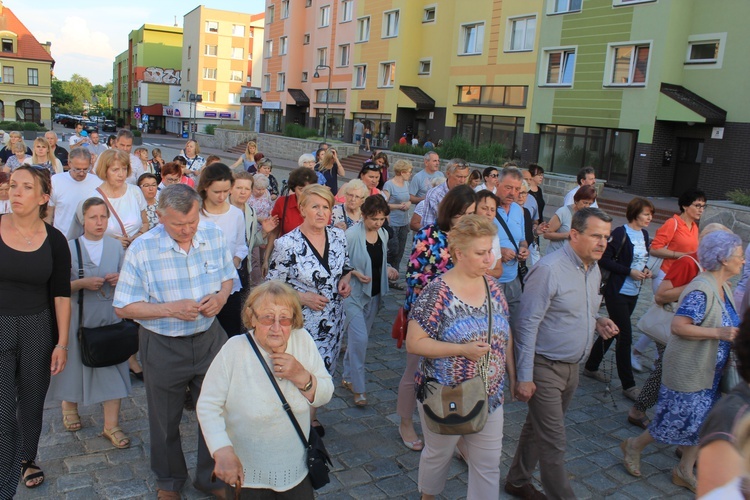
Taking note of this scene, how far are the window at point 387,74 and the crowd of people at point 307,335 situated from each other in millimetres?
34373

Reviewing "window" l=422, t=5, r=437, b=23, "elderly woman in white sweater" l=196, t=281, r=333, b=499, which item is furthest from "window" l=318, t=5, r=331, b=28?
A: "elderly woman in white sweater" l=196, t=281, r=333, b=499

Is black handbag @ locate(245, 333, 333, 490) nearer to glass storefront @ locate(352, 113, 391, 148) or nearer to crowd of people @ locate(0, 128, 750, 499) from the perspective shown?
crowd of people @ locate(0, 128, 750, 499)

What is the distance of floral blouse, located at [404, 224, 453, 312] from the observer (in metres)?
4.59

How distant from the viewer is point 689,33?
23.1 metres

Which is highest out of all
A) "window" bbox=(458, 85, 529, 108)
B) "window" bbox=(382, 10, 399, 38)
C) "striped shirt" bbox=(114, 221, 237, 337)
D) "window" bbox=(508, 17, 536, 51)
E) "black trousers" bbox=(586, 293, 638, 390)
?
"window" bbox=(382, 10, 399, 38)

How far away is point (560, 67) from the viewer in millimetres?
27641

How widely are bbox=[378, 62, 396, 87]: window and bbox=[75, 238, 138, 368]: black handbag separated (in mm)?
35358

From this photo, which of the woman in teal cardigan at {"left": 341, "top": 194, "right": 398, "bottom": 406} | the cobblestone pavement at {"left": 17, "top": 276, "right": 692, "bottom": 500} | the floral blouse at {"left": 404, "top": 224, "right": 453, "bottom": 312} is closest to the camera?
the cobblestone pavement at {"left": 17, "top": 276, "right": 692, "bottom": 500}

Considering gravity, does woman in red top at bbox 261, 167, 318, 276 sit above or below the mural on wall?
below

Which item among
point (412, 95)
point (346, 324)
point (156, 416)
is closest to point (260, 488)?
point (156, 416)

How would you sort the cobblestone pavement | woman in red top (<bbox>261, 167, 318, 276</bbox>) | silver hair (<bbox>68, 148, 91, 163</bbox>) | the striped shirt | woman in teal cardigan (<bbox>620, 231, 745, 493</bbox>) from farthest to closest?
woman in red top (<bbox>261, 167, 318, 276</bbox>) < silver hair (<bbox>68, 148, 91, 163</bbox>) < woman in teal cardigan (<bbox>620, 231, 745, 493</bbox>) < the cobblestone pavement < the striped shirt

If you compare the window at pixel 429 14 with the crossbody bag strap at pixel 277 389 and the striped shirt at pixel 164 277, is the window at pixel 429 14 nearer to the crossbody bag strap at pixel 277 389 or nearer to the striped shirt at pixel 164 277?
the striped shirt at pixel 164 277

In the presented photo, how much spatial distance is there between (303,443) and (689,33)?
2554 cm

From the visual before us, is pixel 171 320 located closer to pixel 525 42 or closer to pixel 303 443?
pixel 303 443
